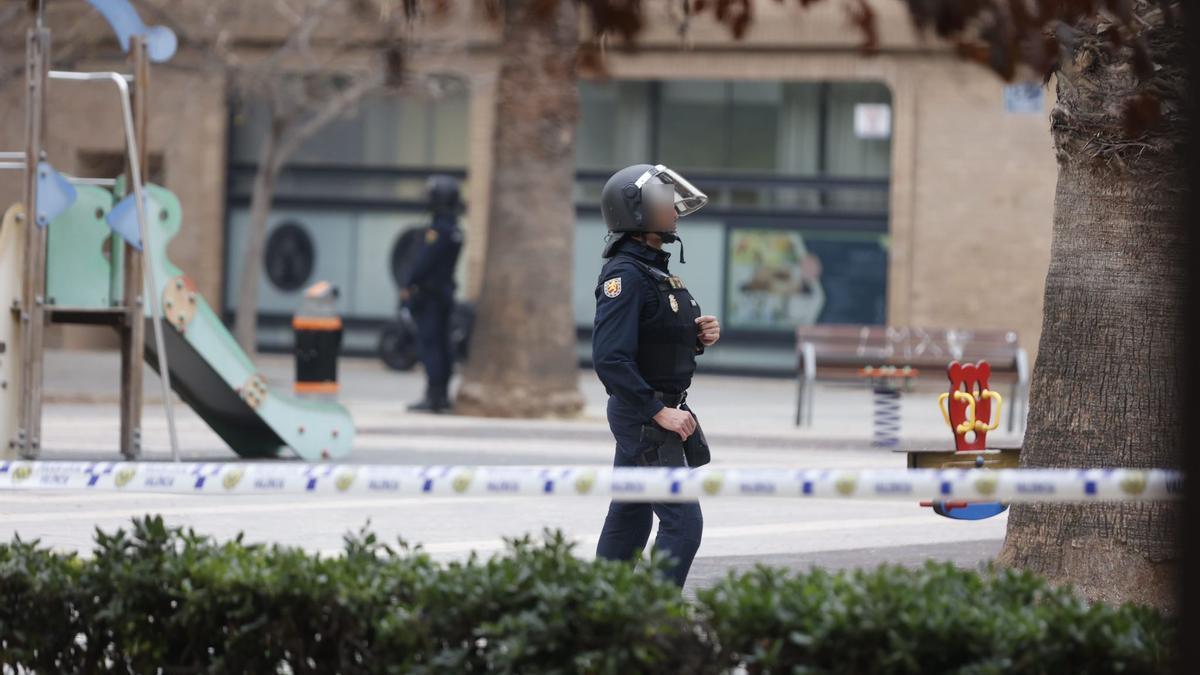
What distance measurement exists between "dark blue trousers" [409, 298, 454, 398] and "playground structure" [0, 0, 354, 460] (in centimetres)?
426

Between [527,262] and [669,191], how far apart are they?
36.3 ft

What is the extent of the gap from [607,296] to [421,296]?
11208 millimetres

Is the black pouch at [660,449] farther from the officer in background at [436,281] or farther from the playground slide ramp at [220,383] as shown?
the officer in background at [436,281]

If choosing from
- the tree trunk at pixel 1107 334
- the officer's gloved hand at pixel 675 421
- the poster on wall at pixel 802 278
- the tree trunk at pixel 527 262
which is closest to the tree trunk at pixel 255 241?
the tree trunk at pixel 527 262

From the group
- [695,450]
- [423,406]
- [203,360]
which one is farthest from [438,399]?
[695,450]

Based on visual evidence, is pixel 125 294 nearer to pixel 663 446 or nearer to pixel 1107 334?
pixel 663 446

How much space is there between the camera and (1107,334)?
282 inches

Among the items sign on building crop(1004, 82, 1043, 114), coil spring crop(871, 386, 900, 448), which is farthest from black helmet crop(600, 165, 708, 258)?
sign on building crop(1004, 82, 1043, 114)

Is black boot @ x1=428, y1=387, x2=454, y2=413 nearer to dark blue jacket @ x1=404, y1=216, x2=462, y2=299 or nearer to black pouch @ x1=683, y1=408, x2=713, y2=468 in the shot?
dark blue jacket @ x1=404, y1=216, x2=462, y2=299

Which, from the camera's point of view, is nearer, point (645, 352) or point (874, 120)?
point (645, 352)

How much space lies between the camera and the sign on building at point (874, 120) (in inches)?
1036

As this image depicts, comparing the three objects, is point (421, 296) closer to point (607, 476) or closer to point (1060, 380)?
point (1060, 380)

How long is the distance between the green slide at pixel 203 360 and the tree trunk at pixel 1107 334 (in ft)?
21.9

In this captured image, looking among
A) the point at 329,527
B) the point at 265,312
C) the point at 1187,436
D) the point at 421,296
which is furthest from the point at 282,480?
the point at 265,312
